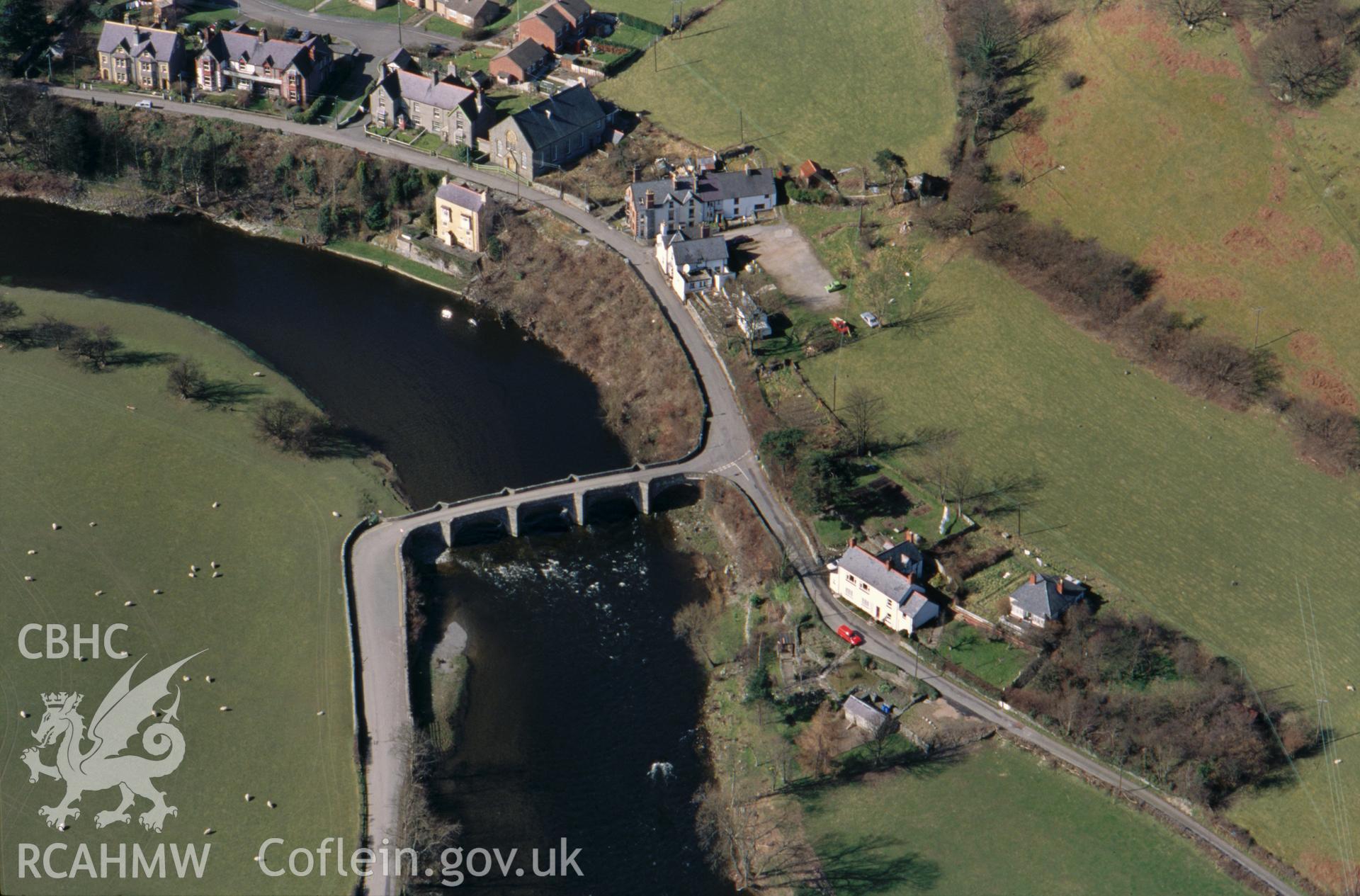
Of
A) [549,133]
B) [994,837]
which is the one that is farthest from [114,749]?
[549,133]

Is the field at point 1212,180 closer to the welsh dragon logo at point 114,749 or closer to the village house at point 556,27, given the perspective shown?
the village house at point 556,27

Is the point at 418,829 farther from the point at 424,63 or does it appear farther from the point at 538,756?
the point at 424,63

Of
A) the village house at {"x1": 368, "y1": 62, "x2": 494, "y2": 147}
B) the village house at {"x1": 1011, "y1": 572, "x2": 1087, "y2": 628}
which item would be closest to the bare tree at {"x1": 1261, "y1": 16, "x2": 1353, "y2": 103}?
the village house at {"x1": 1011, "y1": 572, "x2": 1087, "y2": 628}

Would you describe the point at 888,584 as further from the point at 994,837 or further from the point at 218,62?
the point at 218,62

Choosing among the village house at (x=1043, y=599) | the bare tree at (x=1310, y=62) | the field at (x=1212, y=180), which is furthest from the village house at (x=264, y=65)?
the village house at (x=1043, y=599)

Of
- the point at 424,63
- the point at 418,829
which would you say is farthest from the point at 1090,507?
the point at 424,63

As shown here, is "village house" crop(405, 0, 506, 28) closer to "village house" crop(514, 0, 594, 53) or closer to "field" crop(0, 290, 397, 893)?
"village house" crop(514, 0, 594, 53)
